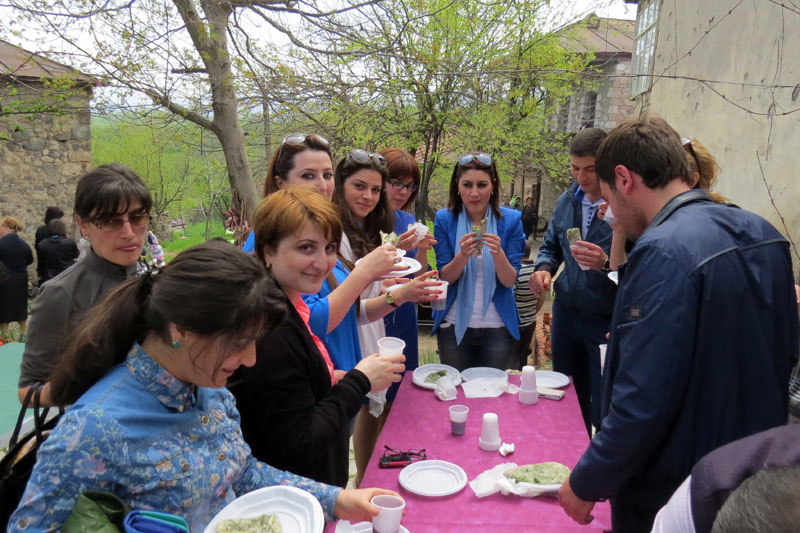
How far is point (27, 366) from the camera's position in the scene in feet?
5.92

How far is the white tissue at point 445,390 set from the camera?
267 centimetres

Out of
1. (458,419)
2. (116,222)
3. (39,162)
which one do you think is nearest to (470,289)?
(458,419)

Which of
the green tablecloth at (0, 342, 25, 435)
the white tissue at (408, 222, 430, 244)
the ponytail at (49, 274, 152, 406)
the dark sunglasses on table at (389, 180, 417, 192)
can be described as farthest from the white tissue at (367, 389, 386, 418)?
the green tablecloth at (0, 342, 25, 435)

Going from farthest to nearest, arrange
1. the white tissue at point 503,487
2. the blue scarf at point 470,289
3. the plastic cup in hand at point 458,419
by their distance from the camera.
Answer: the blue scarf at point 470,289
the plastic cup in hand at point 458,419
the white tissue at point 503,487

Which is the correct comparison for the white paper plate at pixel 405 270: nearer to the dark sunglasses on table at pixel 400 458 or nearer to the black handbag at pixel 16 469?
the dark sunglasses on table at pixel 400 458

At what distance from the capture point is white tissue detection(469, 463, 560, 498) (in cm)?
179

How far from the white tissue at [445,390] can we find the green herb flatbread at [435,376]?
120 millimetres

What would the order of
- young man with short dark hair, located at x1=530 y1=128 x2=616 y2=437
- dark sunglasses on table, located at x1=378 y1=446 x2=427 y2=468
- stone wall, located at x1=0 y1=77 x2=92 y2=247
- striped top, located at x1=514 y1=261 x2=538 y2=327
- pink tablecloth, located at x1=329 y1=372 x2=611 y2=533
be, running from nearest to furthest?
pink tablecloth, located at x1=329 y1=372 x2=611 y2=533 → dark sunglasses on table, located at x1=378 y1=446 x2=427 y2=468 → young man with short dark hair, located at x1=530 y1=128 x2=616 y2=437 → striped top, located at x1=514 y1=261 x2=538 y2=327 → stone wall, located at x1=0 y1=77 x2=92 y2=247

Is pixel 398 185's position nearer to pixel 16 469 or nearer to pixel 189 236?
pixel 16 469

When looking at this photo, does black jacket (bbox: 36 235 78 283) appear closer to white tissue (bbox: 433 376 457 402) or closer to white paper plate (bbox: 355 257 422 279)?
white paper plate (bbox: 355 257 422 279)

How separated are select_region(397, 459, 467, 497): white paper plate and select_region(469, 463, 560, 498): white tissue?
0.20 feet

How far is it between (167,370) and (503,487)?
4.12 ft

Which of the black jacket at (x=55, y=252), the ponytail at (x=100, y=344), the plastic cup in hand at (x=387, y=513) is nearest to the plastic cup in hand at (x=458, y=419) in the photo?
the plastic cup in hand at (x=387, y=513)

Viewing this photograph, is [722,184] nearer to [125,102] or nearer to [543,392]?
[543,392]
